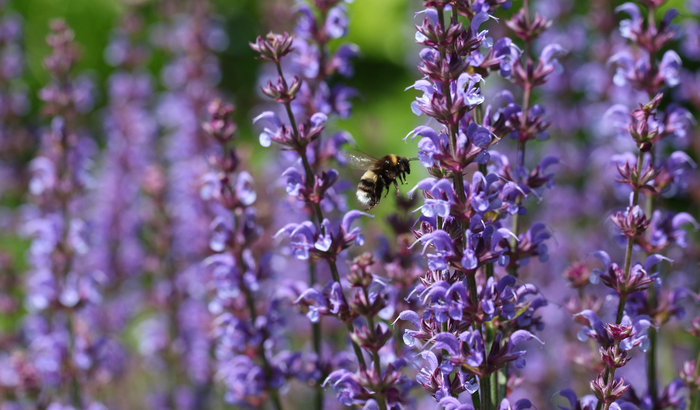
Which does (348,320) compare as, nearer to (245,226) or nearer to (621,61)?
(245,226)

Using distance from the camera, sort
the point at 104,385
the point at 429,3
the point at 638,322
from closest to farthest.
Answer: the point at 429,3 < the point at 638,322 < the point at 104,385

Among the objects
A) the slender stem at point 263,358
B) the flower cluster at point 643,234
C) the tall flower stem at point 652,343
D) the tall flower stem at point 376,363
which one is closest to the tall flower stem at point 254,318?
the slender stem at point 263,358

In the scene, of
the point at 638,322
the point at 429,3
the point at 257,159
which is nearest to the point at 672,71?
the point at 638,322

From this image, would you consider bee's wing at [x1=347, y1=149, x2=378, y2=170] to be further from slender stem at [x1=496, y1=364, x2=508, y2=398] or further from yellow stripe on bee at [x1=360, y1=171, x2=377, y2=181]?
slender stem at [x1=496, y1=364, x2=508, y2=398]

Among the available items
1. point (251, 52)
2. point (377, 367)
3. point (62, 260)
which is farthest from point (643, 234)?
point (251, 52)

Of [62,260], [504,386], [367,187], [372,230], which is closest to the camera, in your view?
[504,386]

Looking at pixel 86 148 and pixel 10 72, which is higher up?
pixel 10 72

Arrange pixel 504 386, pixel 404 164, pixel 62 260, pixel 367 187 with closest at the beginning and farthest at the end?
pixel 504 386, pixel 367 187, pixel 404 164, pixel 62 260

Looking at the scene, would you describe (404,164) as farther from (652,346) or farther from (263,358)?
(652,346)
